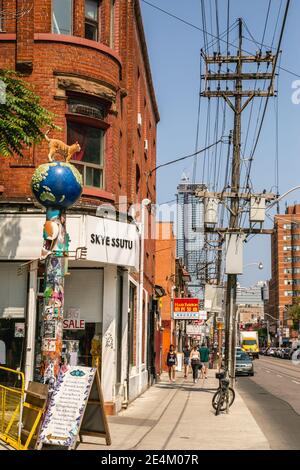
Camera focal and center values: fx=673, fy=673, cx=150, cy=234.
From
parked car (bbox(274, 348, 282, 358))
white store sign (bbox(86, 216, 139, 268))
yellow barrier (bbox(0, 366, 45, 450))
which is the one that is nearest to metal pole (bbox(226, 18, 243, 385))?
white store sign (bbox(86, 216, 139, 268))

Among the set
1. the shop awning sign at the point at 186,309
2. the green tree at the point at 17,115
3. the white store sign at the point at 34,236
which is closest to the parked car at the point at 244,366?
the shop awning sign at the point at 186,309

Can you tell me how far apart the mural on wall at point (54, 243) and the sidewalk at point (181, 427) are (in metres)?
1.96

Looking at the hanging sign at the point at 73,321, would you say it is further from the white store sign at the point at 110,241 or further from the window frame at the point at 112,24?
the window frame at the point at 112,24

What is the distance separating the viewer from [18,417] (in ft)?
40.5

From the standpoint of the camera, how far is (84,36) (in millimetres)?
18047

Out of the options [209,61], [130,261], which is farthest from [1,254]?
[209,61]

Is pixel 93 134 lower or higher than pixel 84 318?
higher

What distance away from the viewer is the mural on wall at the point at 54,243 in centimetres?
1241

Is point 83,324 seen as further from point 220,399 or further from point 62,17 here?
point 62,17

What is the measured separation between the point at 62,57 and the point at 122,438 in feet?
31.6

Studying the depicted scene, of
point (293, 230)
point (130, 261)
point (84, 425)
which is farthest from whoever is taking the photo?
point (293, 230)

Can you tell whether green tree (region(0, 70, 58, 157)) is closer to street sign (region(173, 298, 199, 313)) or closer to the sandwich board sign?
the sandwich board sign

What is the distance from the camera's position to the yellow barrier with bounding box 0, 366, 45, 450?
11172 mm
